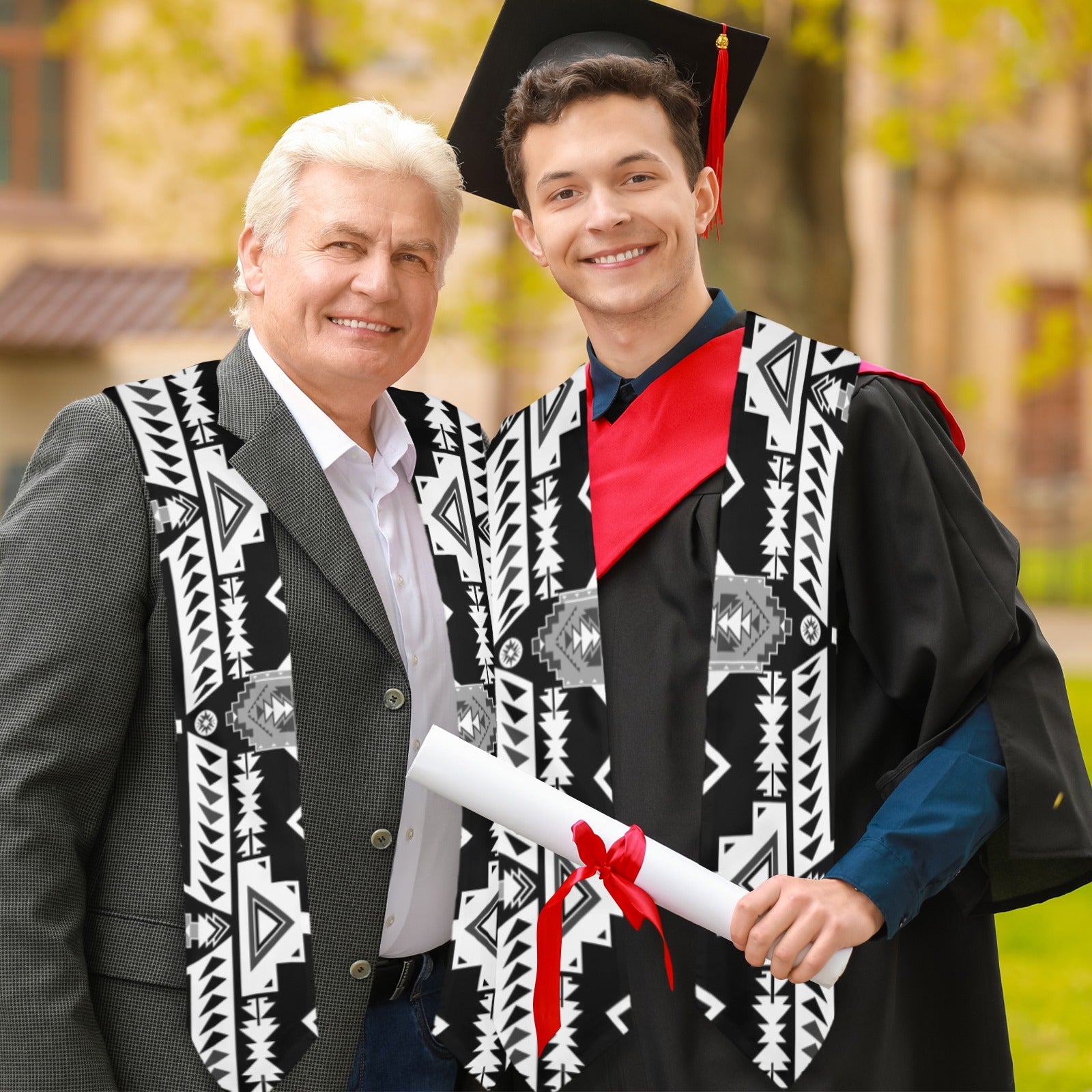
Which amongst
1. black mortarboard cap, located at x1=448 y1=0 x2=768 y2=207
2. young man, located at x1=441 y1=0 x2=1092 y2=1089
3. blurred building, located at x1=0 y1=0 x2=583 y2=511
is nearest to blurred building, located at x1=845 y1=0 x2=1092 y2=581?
blurred building, located at x1=0 y1=0 x2=583 y2=511

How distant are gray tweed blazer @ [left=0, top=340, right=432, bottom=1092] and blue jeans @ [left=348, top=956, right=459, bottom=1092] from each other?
13 cm

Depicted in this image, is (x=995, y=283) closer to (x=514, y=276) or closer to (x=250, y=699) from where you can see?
(x=514, y=276)

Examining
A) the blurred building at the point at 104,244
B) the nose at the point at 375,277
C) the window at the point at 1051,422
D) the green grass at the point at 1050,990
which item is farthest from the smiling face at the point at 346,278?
the window at the point at 1051,422

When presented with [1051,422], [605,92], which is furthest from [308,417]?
[1051,422]

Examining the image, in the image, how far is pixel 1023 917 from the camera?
5.73 meters

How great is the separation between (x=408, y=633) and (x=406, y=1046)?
0.69 metres

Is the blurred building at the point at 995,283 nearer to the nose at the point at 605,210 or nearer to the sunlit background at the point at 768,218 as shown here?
the sunlit background at the point at 768,218

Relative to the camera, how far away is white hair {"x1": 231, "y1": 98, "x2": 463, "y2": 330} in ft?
7.56

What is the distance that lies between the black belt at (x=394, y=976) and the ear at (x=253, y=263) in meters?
1.15

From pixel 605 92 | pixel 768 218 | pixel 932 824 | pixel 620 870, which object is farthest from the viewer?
pixel 768 218

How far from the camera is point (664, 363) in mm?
2408

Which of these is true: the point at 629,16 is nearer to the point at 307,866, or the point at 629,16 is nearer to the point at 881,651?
the point at 881,651

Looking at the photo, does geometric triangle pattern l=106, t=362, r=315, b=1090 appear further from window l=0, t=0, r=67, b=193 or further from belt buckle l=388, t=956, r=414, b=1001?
window l=0, t=0, r=67, b=193

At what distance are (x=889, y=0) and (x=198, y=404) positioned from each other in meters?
15.4
